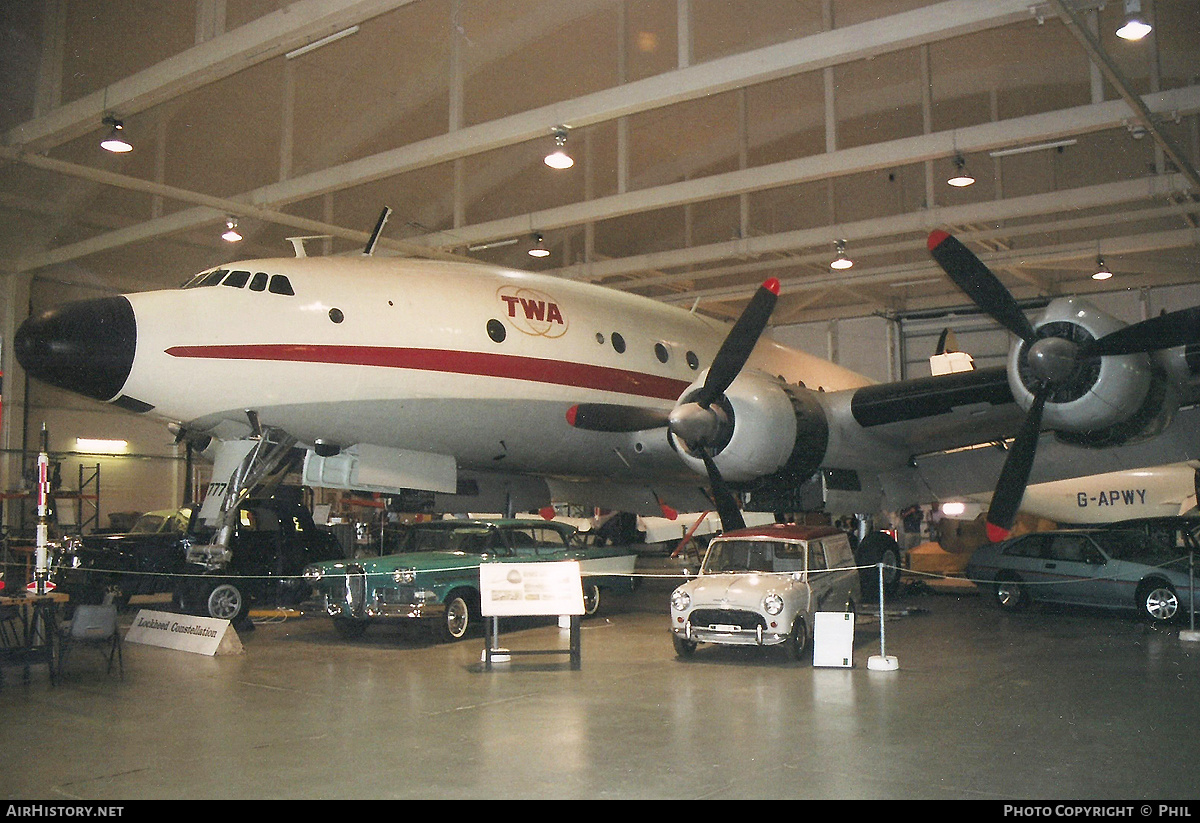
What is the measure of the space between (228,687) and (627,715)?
397cm

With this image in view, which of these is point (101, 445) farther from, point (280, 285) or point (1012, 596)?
point (1012, 596)

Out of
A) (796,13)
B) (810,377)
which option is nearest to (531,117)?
(796,13)

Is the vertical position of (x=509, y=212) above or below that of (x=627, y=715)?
above

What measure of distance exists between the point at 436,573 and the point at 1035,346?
24.6 ft

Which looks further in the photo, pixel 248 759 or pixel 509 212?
pixel 509 212

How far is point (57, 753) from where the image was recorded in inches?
247

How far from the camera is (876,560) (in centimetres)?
1634

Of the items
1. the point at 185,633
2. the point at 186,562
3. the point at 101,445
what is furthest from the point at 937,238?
the point at 101,445

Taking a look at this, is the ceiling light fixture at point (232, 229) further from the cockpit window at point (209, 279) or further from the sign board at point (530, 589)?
the sign board at point (530, 589)

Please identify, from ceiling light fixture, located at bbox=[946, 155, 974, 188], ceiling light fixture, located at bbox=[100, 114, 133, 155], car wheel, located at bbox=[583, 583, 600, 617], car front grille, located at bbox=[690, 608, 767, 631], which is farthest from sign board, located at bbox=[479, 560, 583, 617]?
ceiling light fixture, located at bbox=[946, 155, 974, 188]

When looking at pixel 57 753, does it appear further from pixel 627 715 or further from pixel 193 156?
pixel 193 156

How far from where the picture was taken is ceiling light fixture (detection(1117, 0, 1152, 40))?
9.67 meters

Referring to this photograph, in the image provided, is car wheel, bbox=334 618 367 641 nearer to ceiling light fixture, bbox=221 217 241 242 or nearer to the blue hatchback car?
ceiling light fixture, bbox=221 217 241 242
